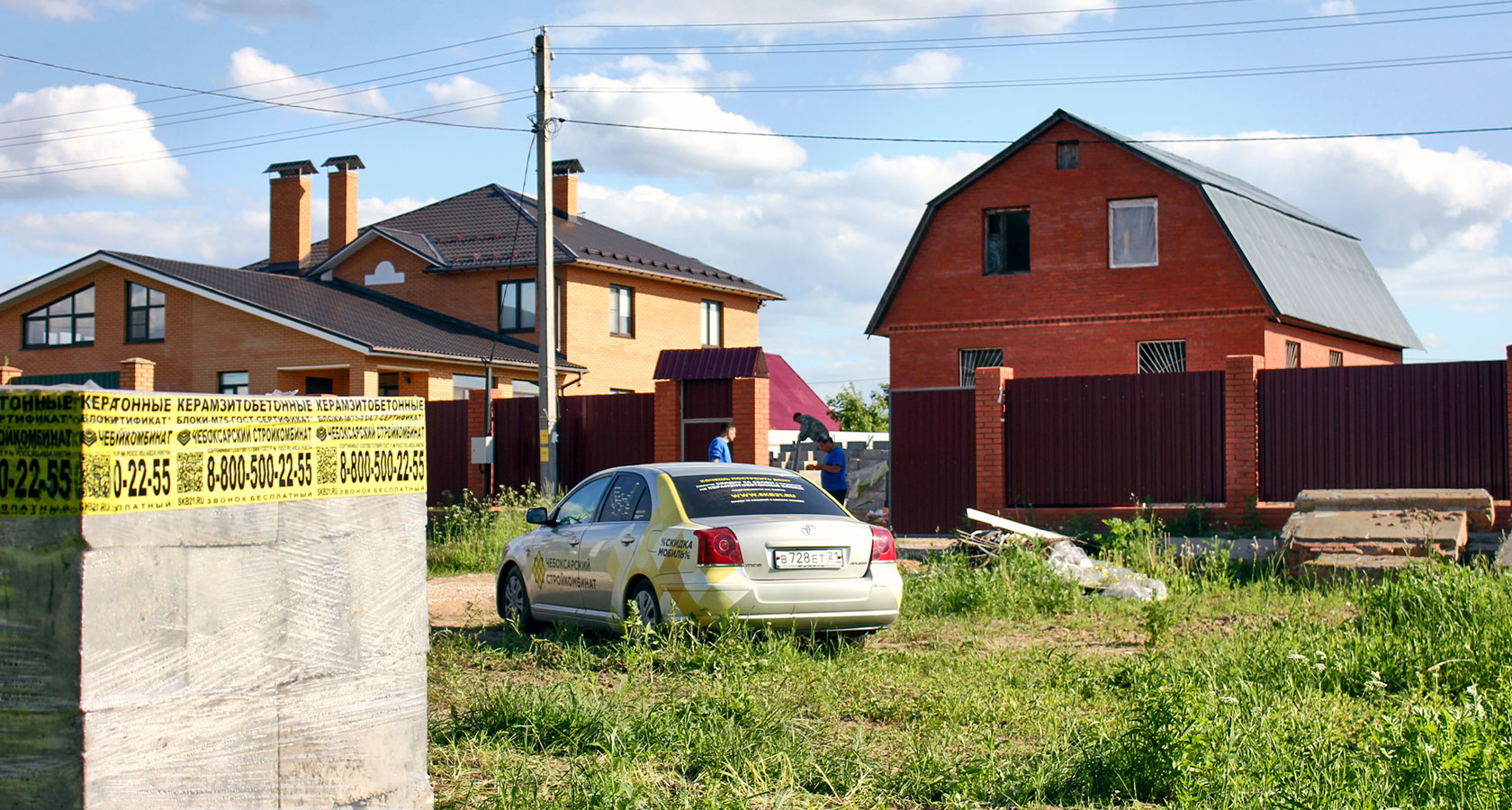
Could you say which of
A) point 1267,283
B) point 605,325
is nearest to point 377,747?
point 1267,283

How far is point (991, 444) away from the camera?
16.8 m

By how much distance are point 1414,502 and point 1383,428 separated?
3042mm

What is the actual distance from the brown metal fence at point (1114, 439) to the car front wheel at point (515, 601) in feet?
26.9

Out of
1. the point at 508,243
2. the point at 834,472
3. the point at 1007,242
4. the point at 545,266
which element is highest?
the point at 508,243

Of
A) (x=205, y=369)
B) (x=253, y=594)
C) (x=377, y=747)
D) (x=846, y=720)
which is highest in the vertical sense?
(x=205, y=369)

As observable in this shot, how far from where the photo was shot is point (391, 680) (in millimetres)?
3908

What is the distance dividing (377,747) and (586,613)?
218 inches

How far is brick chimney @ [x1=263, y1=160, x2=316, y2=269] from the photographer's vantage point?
123 ft

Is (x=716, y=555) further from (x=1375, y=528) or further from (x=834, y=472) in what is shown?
(x=834, y=472)

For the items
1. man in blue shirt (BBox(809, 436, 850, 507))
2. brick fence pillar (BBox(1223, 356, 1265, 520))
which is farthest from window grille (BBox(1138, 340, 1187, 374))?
man in blue shirt (BBox(809, 436, 850, 507))

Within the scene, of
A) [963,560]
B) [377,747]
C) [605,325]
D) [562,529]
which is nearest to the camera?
[377,747]

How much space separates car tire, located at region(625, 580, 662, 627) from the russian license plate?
2.72 ft

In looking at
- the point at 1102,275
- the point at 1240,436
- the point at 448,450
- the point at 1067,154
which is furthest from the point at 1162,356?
the point at 448,450

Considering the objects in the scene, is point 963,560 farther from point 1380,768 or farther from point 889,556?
point 1380,768
